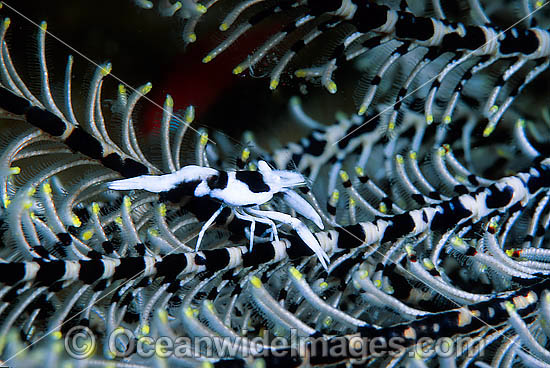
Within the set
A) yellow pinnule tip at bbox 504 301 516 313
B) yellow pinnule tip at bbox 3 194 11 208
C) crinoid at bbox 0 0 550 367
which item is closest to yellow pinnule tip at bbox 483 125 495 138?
crinoid at bbox 0 0 550 367

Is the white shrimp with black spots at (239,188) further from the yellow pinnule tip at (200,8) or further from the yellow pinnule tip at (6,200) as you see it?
the yellow pinnule tip at (200,8)

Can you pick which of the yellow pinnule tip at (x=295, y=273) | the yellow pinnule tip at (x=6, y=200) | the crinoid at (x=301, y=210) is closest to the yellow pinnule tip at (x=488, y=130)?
the crinoid at (x=301, y=210)

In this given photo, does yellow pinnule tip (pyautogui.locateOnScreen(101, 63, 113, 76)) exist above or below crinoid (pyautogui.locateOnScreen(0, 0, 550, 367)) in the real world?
above

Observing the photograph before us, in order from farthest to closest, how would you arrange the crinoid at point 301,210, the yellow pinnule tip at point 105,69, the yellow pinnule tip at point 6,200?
1. the yellow pinnule tip at point 105,69
2. the yellow pinnule tip at point 6,200
3. the crinoid at point 301,210

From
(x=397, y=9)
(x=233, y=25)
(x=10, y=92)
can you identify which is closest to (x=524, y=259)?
(x=397, y=9)

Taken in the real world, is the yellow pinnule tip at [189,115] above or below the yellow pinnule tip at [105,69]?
below

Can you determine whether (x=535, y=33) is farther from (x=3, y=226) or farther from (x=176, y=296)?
(x=3, y=226)

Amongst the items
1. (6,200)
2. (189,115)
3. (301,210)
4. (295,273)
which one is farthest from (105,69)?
(295,273)

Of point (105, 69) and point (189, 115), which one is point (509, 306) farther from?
point (105, 69)

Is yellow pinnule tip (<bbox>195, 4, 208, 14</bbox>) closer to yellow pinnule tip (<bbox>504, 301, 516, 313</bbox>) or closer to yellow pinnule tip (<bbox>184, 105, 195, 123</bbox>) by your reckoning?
yellow pinnule tip (<bbox>184, 105, 195, 123</bbox>)
